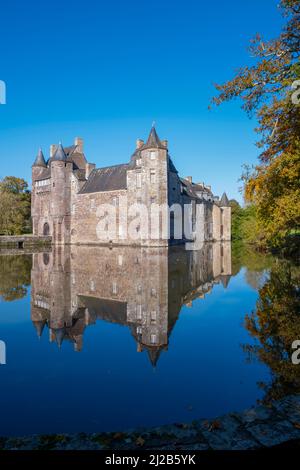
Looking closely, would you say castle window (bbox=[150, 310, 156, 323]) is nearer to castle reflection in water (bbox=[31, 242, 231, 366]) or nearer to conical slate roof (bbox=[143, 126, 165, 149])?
castle reflection in water (bbox=[31, 242, 231, 366])

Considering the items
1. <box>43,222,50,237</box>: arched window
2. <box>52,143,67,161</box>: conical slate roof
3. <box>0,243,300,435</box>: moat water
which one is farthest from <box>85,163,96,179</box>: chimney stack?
<box>0,243,300,435</box>: moat water

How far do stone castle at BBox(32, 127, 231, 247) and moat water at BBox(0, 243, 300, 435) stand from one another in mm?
26267

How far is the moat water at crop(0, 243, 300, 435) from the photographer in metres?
3.93

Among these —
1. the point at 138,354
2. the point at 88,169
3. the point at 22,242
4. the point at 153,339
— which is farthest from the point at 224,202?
the point at 138,354

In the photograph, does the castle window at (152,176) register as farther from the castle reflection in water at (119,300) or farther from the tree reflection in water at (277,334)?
the tree reflection in water at (277,334)

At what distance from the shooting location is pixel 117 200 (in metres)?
41.1

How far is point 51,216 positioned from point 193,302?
3915 centimetres

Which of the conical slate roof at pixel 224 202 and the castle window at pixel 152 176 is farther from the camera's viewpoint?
the conical slate roof at pixel 224 202

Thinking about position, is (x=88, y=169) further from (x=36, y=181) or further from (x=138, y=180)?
(x=138, y=180)

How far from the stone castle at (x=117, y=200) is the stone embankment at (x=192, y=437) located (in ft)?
108

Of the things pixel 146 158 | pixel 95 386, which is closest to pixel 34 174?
pixel 146 158

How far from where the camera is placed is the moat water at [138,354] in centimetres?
393

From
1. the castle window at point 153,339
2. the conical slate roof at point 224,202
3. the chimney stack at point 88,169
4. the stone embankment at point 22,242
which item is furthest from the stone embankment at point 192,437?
the conical slate roof at point 224,202

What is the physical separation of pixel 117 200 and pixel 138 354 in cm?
→ 3604
